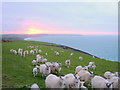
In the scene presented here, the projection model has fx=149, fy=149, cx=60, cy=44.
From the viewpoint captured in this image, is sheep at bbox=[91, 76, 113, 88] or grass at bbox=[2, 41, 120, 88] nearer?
sheep at bbox=[91, 76, 113, 88]

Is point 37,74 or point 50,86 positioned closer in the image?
point 50,86

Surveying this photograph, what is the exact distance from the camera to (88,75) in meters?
12.6

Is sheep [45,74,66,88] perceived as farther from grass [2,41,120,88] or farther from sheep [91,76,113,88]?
sheep [91,76,113,88]

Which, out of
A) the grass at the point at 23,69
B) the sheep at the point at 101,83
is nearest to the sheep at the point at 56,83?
the grass at the point at 23,69

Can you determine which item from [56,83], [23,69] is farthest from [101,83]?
[23,69]

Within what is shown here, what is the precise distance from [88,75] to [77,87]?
3.20m

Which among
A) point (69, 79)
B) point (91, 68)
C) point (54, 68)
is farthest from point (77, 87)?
Result: point (91, 68)

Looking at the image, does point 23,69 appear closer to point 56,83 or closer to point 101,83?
point 56,83

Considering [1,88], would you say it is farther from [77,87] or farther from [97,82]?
[97,82]

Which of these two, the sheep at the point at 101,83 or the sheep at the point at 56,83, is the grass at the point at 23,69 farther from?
the sheep at the point at 101,83

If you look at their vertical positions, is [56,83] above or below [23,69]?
above

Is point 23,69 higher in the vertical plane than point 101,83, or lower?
lower

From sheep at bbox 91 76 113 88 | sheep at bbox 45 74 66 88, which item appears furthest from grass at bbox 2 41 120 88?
sheep at bbox 91 76 113 88

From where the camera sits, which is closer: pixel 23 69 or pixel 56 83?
pixel 56 83
